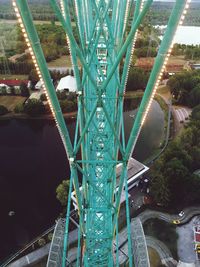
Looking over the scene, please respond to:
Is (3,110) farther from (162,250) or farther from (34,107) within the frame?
(162,250)

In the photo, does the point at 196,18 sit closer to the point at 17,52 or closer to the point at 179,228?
the point at 17,52

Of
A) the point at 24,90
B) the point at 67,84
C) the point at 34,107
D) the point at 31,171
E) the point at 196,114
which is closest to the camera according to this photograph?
the point at 31,171

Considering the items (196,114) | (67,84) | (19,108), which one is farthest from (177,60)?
(19,108)

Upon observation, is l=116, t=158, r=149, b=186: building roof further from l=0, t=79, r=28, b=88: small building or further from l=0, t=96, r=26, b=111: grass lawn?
l=0, t=79, r=28, b=88: small building

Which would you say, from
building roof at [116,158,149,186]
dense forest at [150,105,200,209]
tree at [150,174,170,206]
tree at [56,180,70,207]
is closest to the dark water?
tree at [56,180,70,207]

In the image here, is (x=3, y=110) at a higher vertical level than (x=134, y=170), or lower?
higher

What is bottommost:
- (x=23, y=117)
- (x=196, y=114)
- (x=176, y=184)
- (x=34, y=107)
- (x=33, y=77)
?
(x=176, y=184)

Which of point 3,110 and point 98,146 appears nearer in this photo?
point 98,146
